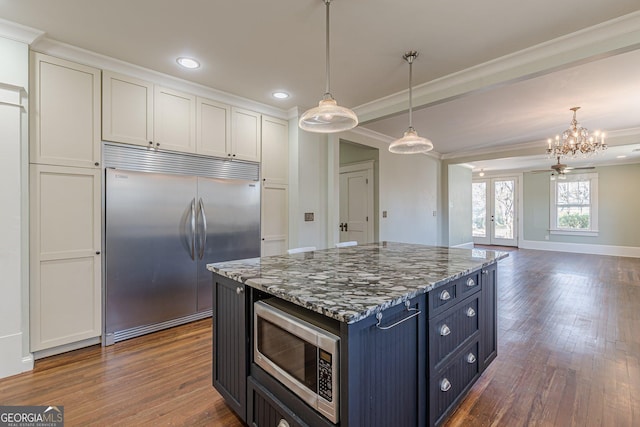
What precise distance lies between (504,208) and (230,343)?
33.1ft

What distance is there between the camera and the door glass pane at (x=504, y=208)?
9.24m

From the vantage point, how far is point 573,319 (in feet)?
10.6

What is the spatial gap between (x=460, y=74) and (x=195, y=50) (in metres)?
2.46

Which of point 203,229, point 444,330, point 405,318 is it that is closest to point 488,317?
point 444,330

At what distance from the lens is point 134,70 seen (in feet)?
9.00

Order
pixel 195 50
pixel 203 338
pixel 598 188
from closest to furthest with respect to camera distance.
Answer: pixel 195 50
pixel 203 338
pixel 598 188

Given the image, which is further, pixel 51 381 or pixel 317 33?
pixel 317 33

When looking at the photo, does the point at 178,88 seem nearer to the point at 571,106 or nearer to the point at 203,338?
the point at 203,338

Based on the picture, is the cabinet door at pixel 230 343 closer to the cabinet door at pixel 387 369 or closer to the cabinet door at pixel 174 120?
the cabinet door at pixel 387 369

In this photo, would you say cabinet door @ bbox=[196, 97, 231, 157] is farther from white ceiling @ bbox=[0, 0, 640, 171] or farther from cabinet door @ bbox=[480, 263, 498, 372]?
cabinet door @ bbox=[480, 263, 498, 372]

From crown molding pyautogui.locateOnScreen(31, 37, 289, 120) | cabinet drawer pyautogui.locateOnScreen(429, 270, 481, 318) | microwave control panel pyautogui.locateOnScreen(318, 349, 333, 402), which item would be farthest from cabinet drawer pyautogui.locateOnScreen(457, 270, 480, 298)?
crown molding pyautogui.locateOnScreen(31, 37, 289, 120)

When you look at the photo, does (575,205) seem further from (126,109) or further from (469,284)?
(126,109)

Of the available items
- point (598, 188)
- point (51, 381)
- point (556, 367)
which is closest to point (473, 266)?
point (556, 367)

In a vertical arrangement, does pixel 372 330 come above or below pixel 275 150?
below
